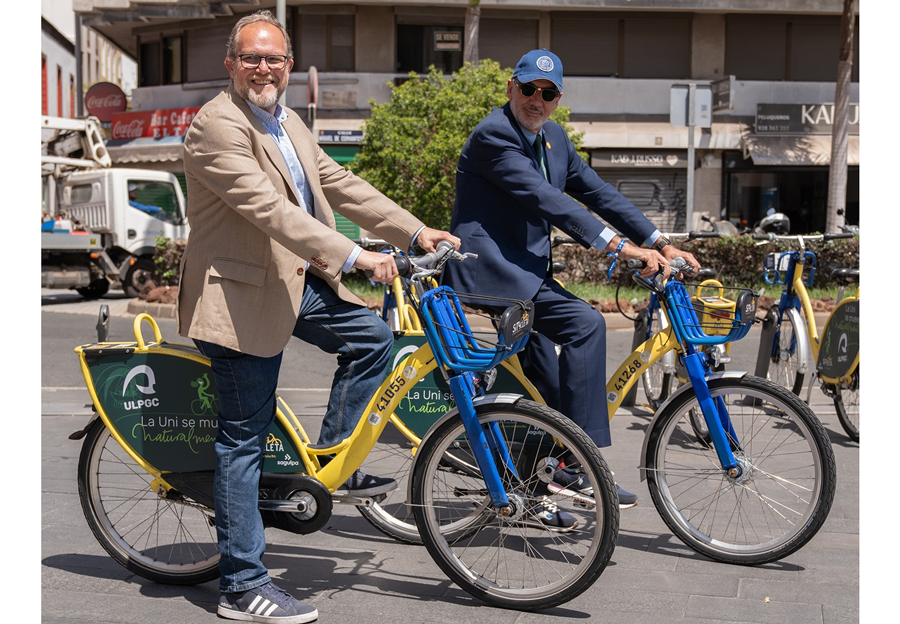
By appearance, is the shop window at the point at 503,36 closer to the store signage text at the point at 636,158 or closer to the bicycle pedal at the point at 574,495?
the store signage text at the point at 636,158

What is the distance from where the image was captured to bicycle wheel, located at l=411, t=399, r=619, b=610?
3.26 m

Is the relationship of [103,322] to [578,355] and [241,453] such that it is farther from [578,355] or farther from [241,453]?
[578,355]

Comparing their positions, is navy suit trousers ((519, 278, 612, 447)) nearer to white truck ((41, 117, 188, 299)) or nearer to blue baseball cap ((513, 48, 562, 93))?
blue baseball cap ((513, 48, 562, 93))

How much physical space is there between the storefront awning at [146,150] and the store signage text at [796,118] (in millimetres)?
15617

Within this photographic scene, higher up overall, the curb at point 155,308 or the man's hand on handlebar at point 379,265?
the man's hand on handlebar at point 379,265

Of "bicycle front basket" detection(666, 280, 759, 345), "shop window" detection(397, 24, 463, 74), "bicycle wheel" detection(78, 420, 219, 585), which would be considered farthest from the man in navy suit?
"shop window" detection(397, 24, 463, 74)

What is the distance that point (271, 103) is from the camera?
3340 mm

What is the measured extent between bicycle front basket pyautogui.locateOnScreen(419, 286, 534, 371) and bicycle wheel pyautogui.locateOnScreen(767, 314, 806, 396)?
12.2 ft

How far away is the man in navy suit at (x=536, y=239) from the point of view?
3998 millimetres

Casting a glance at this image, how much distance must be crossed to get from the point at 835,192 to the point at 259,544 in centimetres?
2202

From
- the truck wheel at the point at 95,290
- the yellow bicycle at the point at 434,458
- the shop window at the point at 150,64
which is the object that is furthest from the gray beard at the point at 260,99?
the shop window at the point at 150,64

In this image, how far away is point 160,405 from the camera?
11.7 feet

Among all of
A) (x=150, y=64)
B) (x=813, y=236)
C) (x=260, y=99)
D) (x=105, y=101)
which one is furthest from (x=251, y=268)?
(x=105, y=101)

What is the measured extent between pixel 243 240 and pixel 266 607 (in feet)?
4.06
